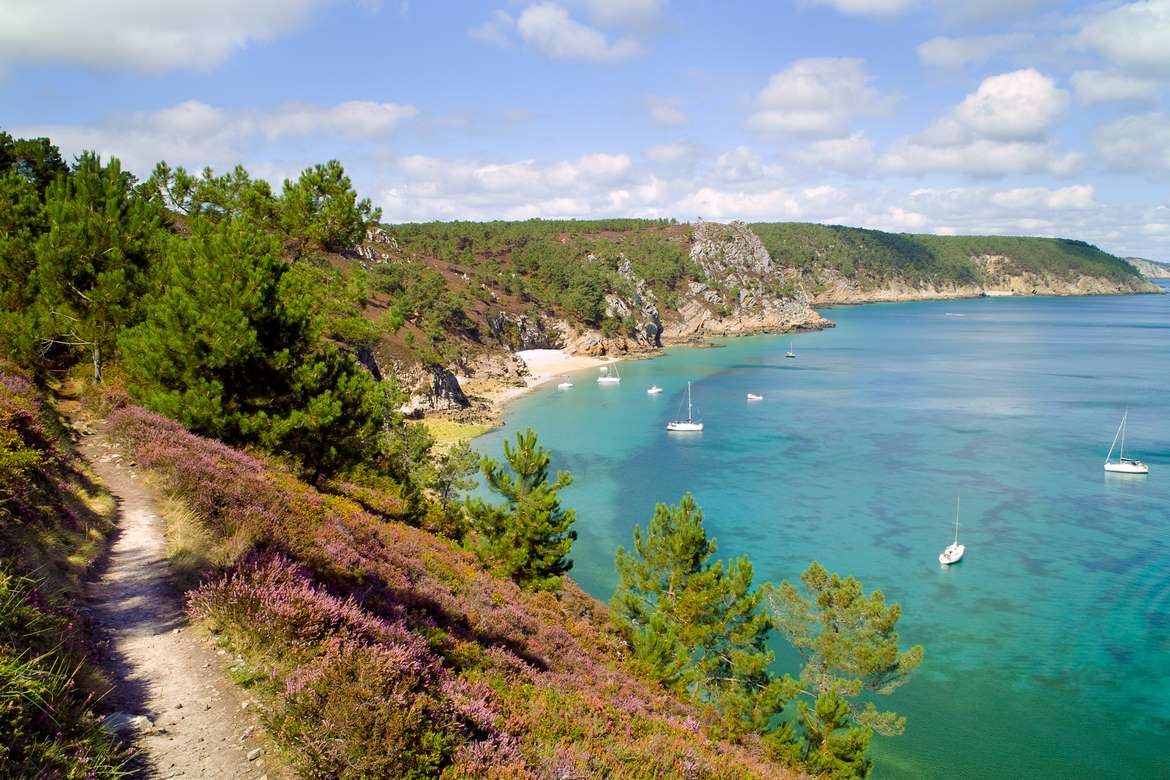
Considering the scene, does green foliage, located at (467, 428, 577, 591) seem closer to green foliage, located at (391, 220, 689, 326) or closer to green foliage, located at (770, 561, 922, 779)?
green foliage, located at (770, 561, 922, 779)

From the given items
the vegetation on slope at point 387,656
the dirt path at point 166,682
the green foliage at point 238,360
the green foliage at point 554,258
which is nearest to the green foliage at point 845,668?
the vegetation on slope at point 387,656

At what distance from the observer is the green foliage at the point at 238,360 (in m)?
17.5

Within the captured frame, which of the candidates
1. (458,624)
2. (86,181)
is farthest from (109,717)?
(86,181)

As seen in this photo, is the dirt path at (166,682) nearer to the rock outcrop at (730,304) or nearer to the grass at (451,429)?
the grass at (451,429)

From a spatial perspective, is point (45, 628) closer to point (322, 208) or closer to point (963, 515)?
point (322, 208)

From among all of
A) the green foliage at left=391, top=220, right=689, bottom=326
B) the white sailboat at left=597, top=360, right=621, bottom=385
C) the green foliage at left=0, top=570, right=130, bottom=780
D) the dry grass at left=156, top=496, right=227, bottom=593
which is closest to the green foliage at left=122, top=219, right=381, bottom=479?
the dry grass at left=156, top=496, right=227, bottom=593

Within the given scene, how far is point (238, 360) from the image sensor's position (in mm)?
17766

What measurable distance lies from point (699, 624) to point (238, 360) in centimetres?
1626

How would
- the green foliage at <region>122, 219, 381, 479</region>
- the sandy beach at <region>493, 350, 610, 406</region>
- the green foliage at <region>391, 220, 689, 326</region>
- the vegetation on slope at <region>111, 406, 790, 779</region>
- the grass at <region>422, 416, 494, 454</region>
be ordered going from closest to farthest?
1. the vegetation on slope at <region>111, 406, 790, 779</region>
2. the green foliage at <region>122, 219, 381, 479</region>
3. the grass at <region>422, 416, 494, 454</region>
4. the sandy beach at <region>493, 350, 610, 406</region>
5. the green foliage at <region>391, 220, 689, 326</region>

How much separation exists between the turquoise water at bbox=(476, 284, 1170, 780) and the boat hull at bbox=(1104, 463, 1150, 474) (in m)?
1.11

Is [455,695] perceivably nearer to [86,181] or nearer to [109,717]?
[109,717]

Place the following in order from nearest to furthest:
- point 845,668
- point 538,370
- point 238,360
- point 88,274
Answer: point 238,360
point 845,668
point 88,274
point 538,370

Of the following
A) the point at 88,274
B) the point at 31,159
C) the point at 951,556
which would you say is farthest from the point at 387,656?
the point at 31,159

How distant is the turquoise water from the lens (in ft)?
84.2
